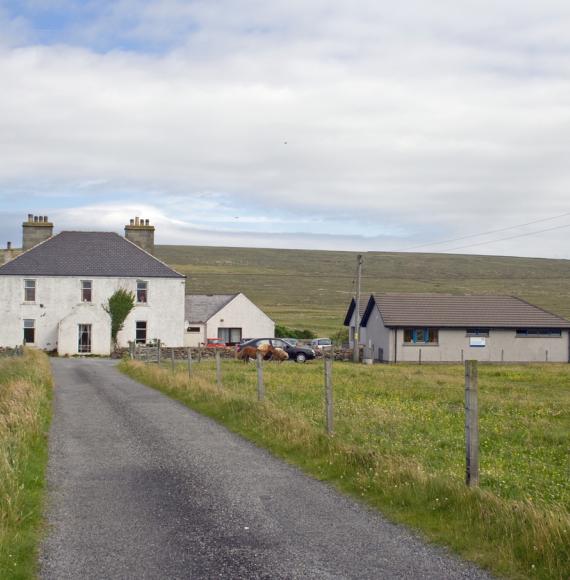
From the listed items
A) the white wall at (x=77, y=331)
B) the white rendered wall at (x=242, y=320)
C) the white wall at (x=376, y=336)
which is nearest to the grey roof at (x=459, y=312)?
the white wall at (x=376, y=336)

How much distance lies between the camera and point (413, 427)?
50.6 ft

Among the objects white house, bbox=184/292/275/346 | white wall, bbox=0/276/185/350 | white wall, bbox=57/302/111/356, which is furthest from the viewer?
white house, bbox=184/292/275/346

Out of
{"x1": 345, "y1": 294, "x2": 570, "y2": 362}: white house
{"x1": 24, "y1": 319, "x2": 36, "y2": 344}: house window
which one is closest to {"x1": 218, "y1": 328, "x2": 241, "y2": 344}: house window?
{"x1": 345, "y1": 294, "x2": 570, "y2": 362}: white house

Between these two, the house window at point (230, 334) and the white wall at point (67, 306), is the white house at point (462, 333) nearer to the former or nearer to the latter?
the house window at point (230, 334)

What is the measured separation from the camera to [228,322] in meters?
63.1

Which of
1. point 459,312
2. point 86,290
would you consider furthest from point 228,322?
point 459,312

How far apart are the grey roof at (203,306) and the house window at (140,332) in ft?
21.3

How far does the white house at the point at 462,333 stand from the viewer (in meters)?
51.4

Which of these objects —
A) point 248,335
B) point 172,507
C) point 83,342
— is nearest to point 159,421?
point 172,507

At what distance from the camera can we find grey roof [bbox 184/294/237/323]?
63.0 metres

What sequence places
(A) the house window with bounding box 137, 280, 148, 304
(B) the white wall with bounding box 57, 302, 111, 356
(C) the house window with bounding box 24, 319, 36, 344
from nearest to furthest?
(B) the white wall with bounding box 57, 302, 111, 356 < (C) the house window with bounding box 24, 319, 36, 344 < (A) the house window with bounding box 137, 280, 148, 304

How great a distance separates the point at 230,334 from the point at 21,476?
5408cm

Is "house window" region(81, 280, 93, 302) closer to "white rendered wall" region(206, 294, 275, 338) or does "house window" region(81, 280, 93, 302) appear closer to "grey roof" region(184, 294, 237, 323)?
"grey roof" region(184, 294, 237, 323)

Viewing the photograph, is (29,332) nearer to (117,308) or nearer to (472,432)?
(117,308)
